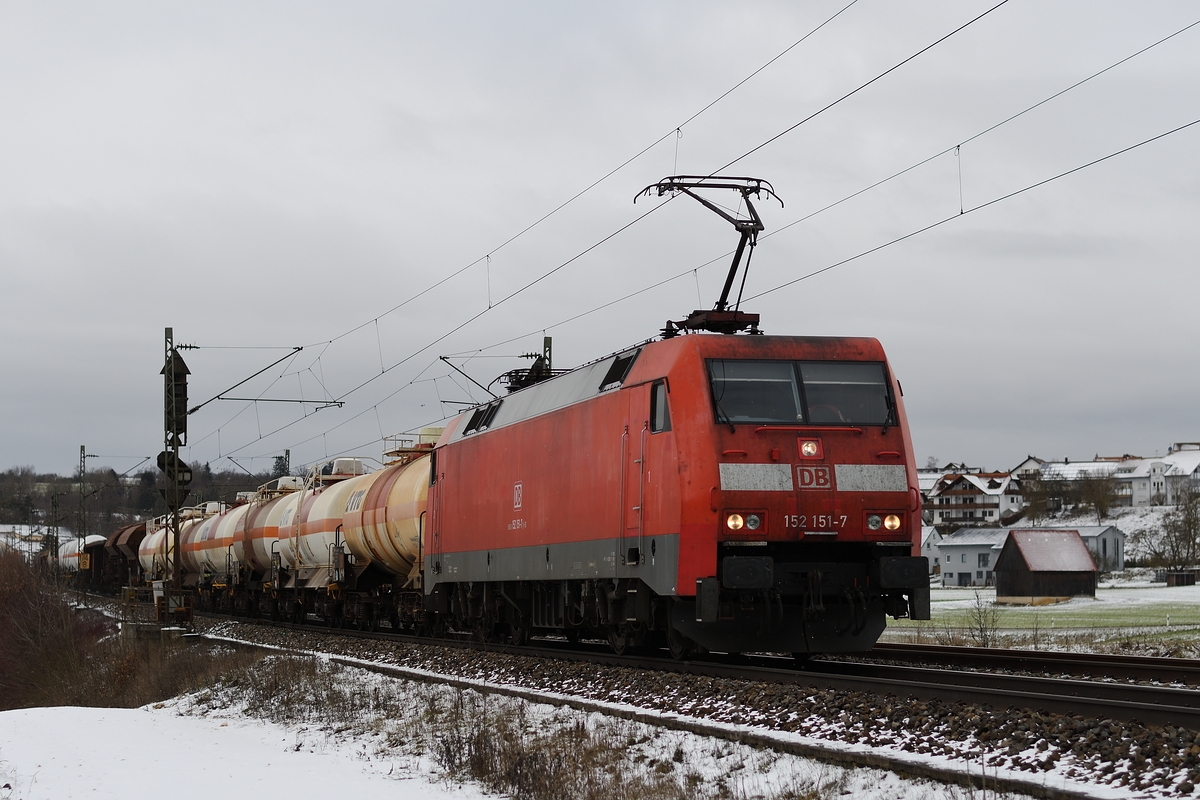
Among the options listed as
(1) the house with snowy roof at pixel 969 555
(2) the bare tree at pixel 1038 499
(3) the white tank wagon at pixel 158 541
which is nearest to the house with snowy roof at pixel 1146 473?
(2) the bare tree at pixel 1038 499

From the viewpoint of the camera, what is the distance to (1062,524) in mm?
148250

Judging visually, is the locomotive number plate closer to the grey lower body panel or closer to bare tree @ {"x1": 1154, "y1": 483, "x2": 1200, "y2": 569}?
the grey lower body panel

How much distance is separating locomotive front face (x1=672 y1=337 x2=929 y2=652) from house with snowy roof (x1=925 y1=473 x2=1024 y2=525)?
162 meters

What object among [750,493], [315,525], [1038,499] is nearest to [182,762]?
[750,493]

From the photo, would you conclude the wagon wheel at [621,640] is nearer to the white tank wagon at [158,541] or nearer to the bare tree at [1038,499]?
the white tank wagon at [158,541]

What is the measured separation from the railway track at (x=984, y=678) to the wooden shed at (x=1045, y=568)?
55140mm

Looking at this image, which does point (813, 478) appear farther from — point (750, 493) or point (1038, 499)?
point (1038, 499)

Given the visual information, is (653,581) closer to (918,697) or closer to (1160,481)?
(918,697)

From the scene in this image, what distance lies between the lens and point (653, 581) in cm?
1459

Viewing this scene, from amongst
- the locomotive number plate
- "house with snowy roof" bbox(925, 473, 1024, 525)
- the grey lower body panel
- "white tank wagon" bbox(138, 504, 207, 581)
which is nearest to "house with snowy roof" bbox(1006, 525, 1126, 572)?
"house with snowy roof" bbox(925, 473, 1024, 525)

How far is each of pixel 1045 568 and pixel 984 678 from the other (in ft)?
201

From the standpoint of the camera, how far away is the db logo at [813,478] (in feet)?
46.0

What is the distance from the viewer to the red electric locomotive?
1388cm

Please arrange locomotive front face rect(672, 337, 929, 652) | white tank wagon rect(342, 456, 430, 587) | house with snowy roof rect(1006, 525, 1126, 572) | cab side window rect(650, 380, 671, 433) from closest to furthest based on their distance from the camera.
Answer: locomotive front face rect(672, 337, 929, 652), cab side window rect(650, 380, 671, 433), white tank wagon rect(342, 456, 430, 587), house with snowy roof rect(1006, 525, 1126, 572)
